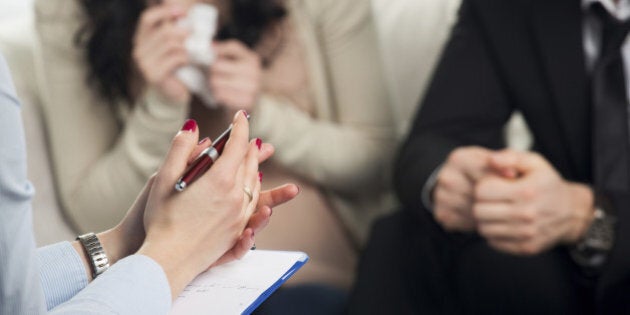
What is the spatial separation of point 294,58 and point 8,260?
0.81 m

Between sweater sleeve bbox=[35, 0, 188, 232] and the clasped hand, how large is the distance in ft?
1.27

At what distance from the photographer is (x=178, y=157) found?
0.49 m

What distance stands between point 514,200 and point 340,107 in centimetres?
37

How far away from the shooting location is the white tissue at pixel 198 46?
3.49 feet

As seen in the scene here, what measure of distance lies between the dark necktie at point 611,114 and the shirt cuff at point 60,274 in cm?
66

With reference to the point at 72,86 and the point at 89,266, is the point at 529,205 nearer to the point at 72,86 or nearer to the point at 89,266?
the point at 89,266

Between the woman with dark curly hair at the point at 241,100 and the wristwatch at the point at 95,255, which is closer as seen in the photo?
the wristwatch at the point at 95,255

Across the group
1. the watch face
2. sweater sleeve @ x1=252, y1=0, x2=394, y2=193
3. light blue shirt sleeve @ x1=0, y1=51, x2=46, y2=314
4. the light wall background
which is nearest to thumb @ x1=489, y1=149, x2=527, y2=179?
the watch face

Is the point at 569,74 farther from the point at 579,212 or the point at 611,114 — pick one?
the point at 579,212

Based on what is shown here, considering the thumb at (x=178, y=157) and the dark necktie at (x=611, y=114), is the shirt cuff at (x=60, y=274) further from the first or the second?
the dark necktie at (x=611, y=114)

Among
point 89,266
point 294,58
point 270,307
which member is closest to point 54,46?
point 294,58

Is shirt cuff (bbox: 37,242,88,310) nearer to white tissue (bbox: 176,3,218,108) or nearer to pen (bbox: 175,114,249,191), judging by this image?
pen (bbox: 175,114,249,191)

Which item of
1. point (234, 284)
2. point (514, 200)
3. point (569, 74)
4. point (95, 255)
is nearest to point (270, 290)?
point (234, 284)

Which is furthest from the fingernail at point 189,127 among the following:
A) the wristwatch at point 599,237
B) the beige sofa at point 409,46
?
the beige sofa at point 409,46
